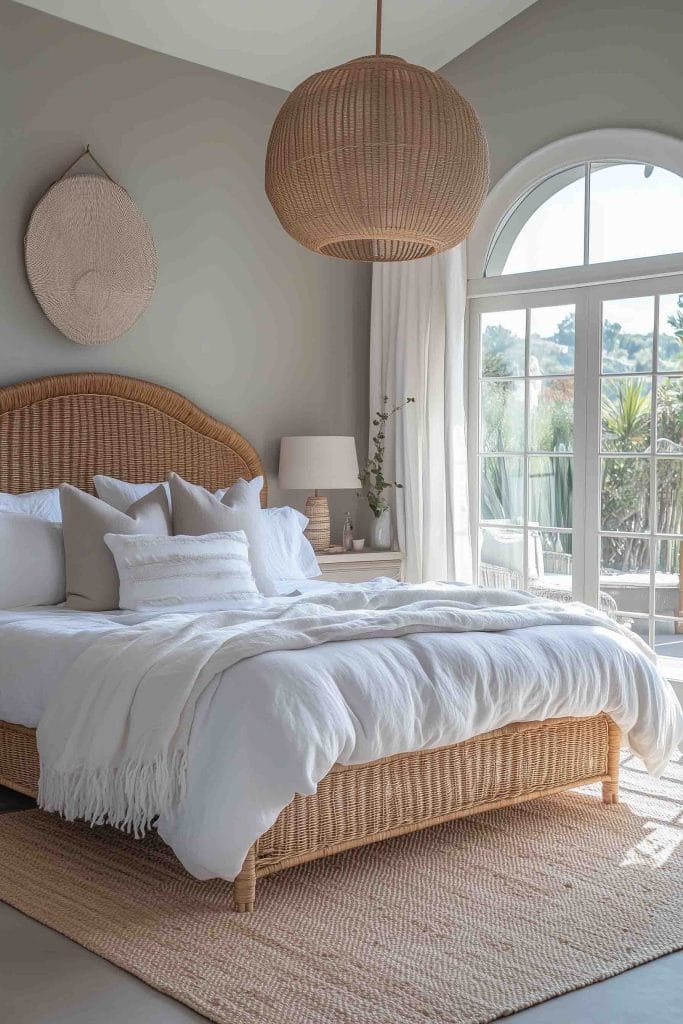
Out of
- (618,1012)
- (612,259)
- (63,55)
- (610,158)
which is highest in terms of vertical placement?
(63,55)

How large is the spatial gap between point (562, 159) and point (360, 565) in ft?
6.81

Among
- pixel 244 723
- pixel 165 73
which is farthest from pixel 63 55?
pixel 244 723

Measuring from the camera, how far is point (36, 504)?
457 centimetres

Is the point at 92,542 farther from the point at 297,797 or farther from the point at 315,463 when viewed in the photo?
the point at 297,797

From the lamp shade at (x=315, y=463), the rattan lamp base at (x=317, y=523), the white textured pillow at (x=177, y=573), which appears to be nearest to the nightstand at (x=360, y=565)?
the rattan lamp base at (x=317, y=523)

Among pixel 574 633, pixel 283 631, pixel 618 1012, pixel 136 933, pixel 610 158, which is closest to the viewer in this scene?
pixel 618 1012

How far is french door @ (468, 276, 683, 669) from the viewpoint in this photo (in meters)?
4.97

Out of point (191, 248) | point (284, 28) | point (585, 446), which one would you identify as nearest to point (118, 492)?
point (191, 248)

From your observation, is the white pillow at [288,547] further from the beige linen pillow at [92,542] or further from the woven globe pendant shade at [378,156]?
the woven globe pendant shade at [378,156]

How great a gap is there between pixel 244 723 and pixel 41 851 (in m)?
0.92

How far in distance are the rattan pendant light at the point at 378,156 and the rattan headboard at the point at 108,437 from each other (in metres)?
1.75

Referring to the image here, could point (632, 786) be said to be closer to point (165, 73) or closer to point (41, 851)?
point (41, 851)

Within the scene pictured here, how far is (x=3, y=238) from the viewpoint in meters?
4.71

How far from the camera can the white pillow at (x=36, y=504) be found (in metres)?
4.48
